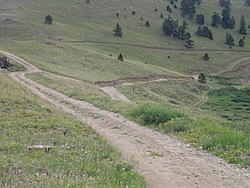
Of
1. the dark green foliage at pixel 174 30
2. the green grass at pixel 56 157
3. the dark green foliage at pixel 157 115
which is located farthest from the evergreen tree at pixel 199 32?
the green grass at pixel 56 157

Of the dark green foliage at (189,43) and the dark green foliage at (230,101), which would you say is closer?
the dark green foliage at (230,101)

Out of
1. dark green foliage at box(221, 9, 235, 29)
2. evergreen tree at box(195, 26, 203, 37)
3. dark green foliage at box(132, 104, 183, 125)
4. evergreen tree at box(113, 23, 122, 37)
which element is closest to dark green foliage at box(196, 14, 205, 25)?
dark green foliage at box(221, 9, 235, 29)

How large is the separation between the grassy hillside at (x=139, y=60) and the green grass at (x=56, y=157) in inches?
158

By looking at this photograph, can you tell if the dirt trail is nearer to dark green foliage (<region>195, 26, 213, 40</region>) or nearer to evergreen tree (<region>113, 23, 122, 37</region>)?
evergreen tree (<region>113, 23, 122, 37</region>)

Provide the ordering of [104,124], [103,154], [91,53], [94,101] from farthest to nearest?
1. [91,53]
2. [94,101]
3. [104,124]
4. [103,154]

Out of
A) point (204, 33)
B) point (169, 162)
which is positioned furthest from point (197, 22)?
point (169, 162)

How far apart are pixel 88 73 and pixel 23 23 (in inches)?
1778

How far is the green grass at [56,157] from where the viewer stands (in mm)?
6771

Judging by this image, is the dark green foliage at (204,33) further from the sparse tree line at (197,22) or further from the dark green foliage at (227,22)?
the dark green foliage at (227,22)

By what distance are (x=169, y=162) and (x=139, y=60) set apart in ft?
236

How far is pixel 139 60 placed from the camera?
81500 millimetres

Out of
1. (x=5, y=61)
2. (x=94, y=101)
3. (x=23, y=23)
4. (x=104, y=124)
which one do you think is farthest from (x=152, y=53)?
(x=104, y=124)

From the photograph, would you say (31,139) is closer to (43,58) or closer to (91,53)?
(43,58)

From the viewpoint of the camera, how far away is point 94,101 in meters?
24.0
